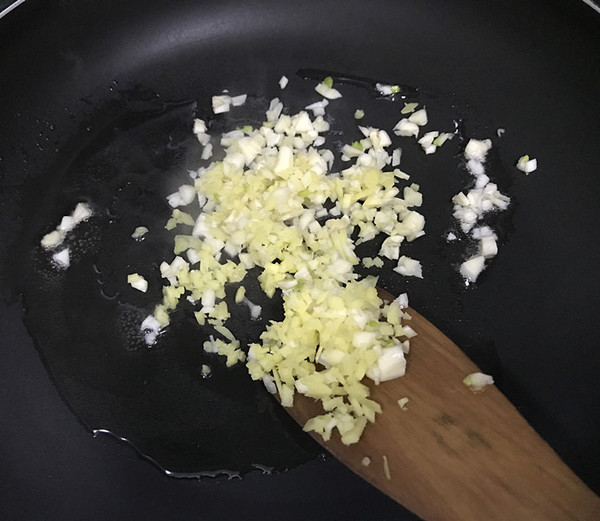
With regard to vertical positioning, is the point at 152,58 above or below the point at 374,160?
above

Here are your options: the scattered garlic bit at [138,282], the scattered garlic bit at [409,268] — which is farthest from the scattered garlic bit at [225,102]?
the scattered garlic bit at [409,268]

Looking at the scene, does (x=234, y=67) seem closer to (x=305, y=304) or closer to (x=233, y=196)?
(x=233, y=196)

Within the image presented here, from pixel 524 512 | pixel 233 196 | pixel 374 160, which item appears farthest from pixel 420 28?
pixel 524 512

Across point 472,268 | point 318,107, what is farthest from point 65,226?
point 472,268

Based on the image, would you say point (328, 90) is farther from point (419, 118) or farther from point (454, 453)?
point (454, 453)

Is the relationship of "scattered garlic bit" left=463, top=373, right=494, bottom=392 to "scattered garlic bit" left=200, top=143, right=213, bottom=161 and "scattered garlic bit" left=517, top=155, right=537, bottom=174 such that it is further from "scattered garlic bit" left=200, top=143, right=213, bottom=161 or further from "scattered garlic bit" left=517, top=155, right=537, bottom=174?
"scattered garlic bit" left=200, top=143, right=213, bottom=161

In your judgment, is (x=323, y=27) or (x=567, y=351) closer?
(x=567, y=351)

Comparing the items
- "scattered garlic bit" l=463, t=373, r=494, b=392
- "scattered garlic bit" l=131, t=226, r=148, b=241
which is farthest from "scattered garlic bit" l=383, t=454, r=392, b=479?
"scattered garlic bit" l=131, t=226, r=148, b=241
